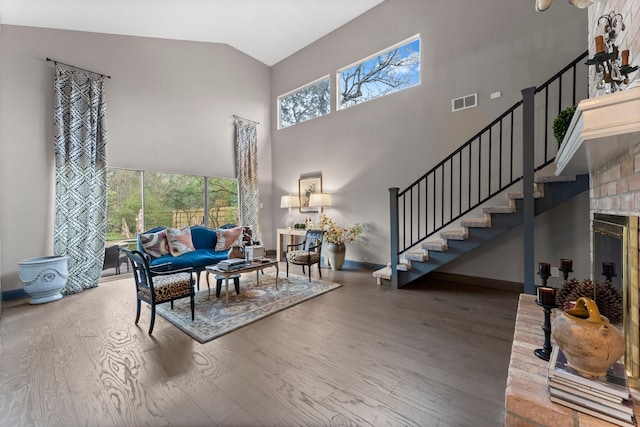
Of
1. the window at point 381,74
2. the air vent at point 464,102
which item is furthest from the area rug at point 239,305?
the window at point 381,74

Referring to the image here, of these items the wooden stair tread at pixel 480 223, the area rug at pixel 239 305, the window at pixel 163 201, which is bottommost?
the area rug at pixel 239 305

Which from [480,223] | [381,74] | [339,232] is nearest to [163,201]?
[339,232]

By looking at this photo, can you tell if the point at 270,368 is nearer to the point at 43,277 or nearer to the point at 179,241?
the point at 179,241

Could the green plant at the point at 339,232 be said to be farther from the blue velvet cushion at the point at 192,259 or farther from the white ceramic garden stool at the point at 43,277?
the white ceramic garden stool at the point at 43,277

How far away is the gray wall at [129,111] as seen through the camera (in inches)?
149

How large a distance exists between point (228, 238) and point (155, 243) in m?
1.21

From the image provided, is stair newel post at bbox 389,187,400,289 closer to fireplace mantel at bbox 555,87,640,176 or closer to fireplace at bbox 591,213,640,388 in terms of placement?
fireplace at bbox 591,213,640,388

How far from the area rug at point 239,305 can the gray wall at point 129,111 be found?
2.57 metres

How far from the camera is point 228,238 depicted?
5.16 meters

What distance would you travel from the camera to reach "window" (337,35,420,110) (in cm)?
485

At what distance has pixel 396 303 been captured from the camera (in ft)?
11.5

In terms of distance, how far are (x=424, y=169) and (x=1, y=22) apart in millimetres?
6608

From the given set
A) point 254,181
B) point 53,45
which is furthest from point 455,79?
point 53,45

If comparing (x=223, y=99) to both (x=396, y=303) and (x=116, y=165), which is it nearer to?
(x=116, y=165)
